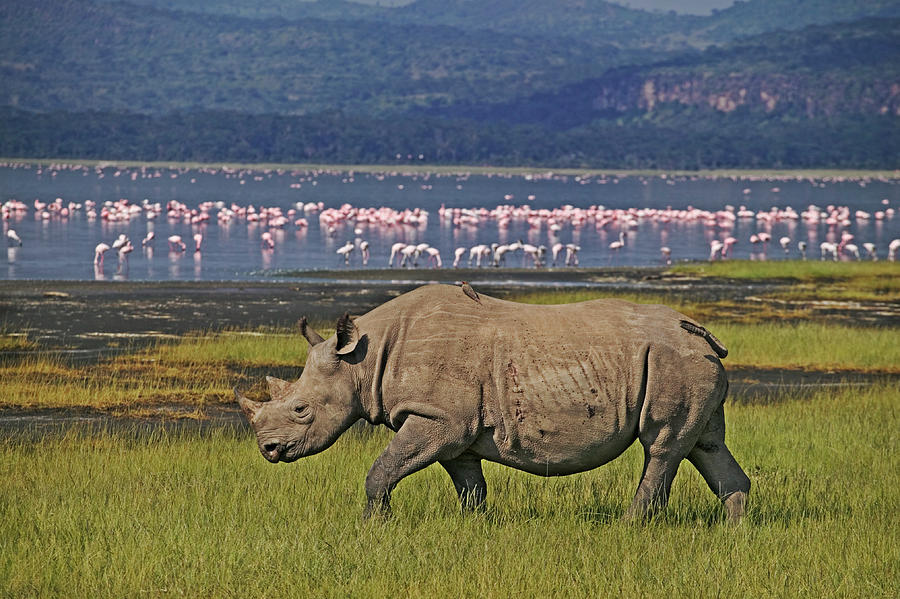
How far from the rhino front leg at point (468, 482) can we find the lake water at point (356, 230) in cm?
2863

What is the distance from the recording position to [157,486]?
10.1 meters

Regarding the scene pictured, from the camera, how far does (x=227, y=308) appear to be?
90.1 feet

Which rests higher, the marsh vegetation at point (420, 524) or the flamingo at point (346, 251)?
the flamingo at point (346, 251)

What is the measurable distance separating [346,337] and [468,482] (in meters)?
1.28

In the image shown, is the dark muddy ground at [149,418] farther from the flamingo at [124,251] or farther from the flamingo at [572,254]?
the flamingo at [572,254]

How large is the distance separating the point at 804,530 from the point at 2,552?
4649 millimetres

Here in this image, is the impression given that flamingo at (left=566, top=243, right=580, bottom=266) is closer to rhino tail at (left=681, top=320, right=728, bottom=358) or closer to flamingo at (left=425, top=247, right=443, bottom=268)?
flamingo at (left=425, top=247, right=443, bottom=268)

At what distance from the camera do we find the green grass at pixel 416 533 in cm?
766

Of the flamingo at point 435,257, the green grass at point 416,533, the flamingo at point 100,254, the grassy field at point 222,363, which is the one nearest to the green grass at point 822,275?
the flamingo at point 435,257

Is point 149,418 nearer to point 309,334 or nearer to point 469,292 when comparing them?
point 309,334

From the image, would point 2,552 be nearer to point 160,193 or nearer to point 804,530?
point 804,530

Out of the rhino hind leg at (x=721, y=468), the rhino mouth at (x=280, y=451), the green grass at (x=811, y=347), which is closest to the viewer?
the rhino mouth at (x=280, y=451)

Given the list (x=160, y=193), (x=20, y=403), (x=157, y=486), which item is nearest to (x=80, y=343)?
(x=20, y=403)

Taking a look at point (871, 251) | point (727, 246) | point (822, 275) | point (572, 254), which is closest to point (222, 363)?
point (822, 275)
